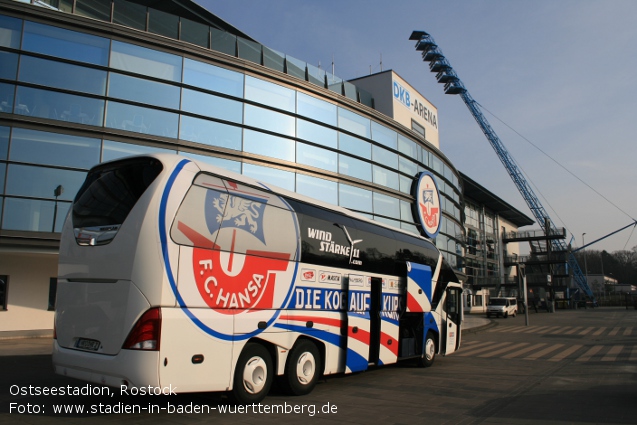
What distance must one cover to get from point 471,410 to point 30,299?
17.2 meters

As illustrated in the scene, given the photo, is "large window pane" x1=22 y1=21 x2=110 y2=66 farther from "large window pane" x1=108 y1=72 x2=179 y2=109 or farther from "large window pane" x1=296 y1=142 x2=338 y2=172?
"large window pane" x1=296 y1=142 x2=338 y2=172

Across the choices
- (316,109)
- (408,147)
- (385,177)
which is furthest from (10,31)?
(408,147)

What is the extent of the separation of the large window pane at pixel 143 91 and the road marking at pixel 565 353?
1686 cm

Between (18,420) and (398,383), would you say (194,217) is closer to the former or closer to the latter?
(18,420)

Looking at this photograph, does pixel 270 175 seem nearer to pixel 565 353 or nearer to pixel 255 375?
pixel 565 353

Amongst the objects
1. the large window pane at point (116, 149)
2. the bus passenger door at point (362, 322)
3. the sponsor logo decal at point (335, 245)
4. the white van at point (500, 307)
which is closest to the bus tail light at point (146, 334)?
the sponsor logo decal at point (335, 245)

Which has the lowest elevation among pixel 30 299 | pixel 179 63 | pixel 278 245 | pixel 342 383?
pixel 342 383

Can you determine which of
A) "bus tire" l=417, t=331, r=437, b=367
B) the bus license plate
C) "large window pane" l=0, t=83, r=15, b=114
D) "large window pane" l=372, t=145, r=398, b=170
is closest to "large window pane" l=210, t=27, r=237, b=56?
"large window pane" l=0, t=83, r=15, b=114

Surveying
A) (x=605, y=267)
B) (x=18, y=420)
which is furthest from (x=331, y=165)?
(x=605, y=267)

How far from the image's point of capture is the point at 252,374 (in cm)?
786

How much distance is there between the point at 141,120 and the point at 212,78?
3.72m

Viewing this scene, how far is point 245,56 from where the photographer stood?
22.1 metres

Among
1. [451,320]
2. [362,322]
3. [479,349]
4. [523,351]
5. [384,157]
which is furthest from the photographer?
[384,157]

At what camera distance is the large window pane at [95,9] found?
1928 centimetres
